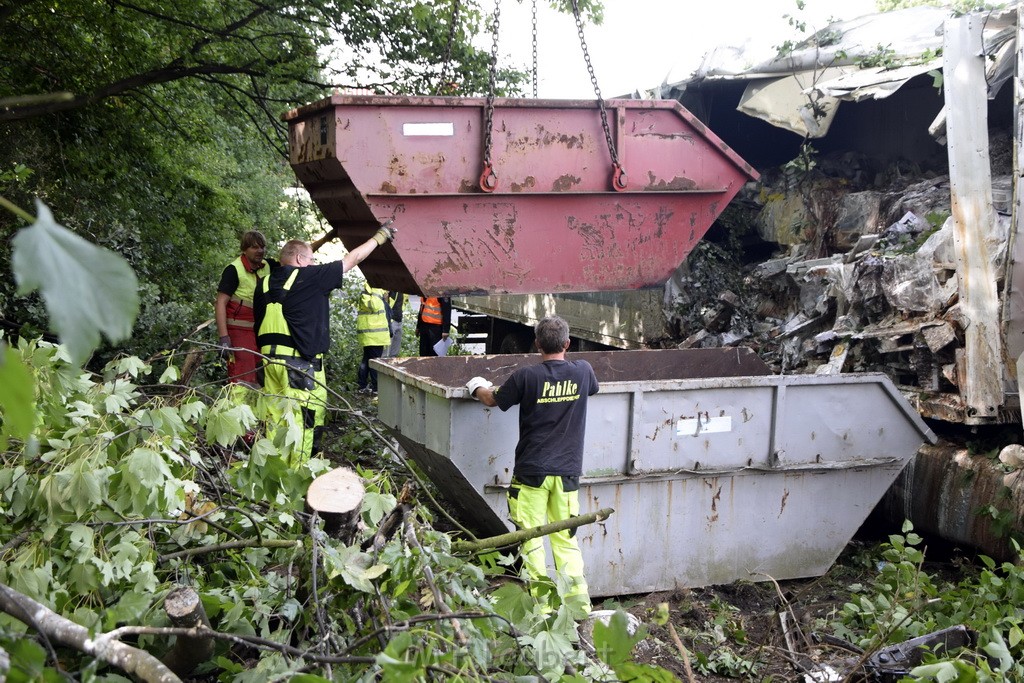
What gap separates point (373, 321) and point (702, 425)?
18.3 ft

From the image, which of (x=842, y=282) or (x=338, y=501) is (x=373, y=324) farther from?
(x=338, y=501)

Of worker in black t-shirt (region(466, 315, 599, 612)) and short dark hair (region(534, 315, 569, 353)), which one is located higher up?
short dark hair (region(534, 315, 569, 353))

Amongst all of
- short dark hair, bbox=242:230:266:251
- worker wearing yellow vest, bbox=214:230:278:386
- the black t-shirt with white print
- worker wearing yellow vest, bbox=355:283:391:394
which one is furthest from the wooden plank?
worker wearing yellow vest, bbox=355:283:391:394

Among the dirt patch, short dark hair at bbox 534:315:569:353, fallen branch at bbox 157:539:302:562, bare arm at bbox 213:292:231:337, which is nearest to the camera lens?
fallen branch at bbox 157:539:302:562

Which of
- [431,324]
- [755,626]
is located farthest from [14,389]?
[431,324]

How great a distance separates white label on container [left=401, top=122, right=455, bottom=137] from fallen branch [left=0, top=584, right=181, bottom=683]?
129 inches

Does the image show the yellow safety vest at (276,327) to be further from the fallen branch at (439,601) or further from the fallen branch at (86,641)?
the fallen branch at (86,641)

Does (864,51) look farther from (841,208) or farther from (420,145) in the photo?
(420,145)

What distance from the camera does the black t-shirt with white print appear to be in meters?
4.58

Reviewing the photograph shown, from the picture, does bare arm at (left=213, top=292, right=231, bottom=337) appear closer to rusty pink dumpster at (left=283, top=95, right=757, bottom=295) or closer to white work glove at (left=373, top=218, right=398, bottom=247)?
rusty pink dumpster at (left=283, top=95, right=757, bottom=295)

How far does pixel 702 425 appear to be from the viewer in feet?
17.0

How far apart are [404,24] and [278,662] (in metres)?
6.54

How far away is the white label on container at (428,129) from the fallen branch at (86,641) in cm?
329

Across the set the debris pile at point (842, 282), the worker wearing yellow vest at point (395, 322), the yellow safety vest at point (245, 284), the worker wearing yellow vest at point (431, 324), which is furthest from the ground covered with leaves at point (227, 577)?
the worker wearing yellow vest at point (431, 324)
